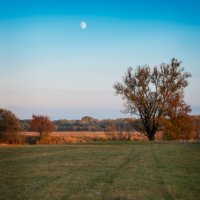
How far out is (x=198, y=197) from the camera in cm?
878

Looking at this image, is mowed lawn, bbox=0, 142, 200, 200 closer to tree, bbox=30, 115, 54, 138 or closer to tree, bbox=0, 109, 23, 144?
tree, bbox=0, 109, 23, 144

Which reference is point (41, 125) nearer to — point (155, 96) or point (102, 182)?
point (155, 96)

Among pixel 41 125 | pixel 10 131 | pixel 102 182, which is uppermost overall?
pixel 41 125

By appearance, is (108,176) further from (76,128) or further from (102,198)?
(76,128)

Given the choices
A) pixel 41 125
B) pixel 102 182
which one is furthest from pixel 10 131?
pixel 102 182

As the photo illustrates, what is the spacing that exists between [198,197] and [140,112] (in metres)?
37.5

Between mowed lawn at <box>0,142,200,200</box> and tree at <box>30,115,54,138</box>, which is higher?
tree at <box>30,115,54,138</box>

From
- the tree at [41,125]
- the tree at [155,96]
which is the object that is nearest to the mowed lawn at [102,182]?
the tree at [155,96]

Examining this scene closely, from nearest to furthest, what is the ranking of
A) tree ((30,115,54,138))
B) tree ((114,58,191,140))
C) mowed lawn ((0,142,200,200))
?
mowed lawn ((0,142,200,200))
tree ((114,58,191,140))
tree ((30,115,54,138))

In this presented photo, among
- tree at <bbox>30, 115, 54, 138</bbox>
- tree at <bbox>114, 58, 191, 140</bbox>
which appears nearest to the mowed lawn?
tree at <bbox>114, 58, 191, 140</bbox>

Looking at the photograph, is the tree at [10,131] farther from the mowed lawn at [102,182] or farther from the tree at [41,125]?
the mowed lawn at [102,182]

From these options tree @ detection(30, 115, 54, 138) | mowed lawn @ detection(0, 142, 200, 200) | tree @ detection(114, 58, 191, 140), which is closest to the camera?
mowed lawn @ detection(0, 142, 200, 200)

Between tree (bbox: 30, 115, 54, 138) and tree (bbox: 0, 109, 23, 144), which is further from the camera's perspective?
tree (bbox: 30, 115, 54, 138)

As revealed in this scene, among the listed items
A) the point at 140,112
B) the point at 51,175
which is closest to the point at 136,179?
the point at 51,175
